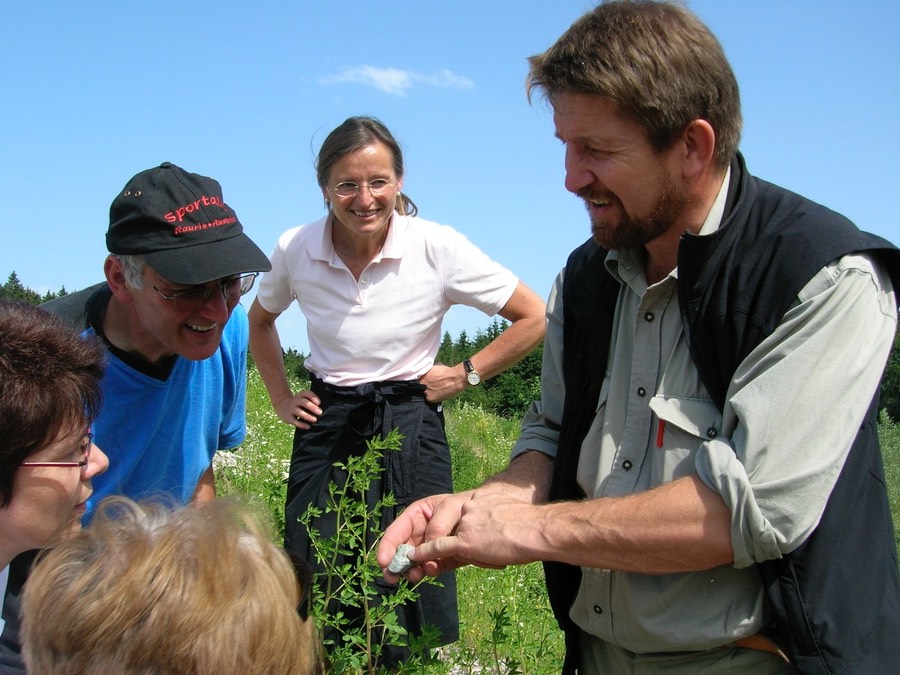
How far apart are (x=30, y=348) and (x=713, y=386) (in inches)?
58.3

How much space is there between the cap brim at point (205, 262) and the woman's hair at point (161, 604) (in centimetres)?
117

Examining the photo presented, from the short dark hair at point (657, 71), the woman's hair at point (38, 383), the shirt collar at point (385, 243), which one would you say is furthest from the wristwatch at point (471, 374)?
the woman's hair at point (38, 383)

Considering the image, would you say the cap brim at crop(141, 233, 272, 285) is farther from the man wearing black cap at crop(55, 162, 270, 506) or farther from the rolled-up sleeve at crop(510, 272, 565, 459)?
→ the rolled-up sleeve at crop(510, 272, 565, 459)

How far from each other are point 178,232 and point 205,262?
4.9 inches

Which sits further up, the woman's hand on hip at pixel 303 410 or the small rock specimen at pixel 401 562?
the woman's hand on hip at pixel 303 410

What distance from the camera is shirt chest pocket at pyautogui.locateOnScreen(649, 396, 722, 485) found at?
2.06 metres

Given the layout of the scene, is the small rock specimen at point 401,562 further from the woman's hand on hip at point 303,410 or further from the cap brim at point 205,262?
the woman's hand on hip at point 303,410

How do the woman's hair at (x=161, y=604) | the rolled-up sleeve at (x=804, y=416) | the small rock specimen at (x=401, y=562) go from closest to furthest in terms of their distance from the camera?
the woman's hair at (x=161, y=604) → the rolled-up sleeve at (x=804, y=416) → the small rock specimen at (x=401, y=562)

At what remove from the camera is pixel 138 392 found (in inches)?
112

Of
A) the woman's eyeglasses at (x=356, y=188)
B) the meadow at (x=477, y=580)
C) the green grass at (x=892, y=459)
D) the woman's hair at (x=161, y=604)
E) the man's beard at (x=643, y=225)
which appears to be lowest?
the green grass at (x=892, y=459)

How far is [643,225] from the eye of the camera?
7.26 ft

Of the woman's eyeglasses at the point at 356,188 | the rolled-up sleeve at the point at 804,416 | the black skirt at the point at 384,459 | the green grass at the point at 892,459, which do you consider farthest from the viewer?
the green grass at the point at 892,459

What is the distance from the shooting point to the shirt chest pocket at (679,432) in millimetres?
2064

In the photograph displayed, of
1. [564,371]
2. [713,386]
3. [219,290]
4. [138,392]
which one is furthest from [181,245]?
[713,386]
